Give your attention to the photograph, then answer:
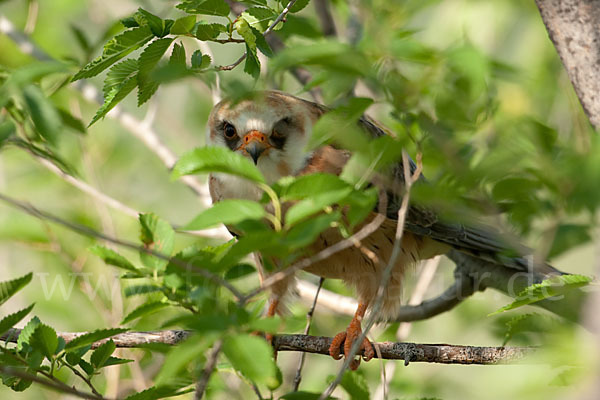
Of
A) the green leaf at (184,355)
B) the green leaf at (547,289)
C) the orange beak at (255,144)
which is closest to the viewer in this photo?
the green leaf at (184,355)

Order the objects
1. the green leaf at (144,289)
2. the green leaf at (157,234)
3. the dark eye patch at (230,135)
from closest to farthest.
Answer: the green leaf at (144,289), the green leaf at (157,234), the dark eye patch at (230,135)

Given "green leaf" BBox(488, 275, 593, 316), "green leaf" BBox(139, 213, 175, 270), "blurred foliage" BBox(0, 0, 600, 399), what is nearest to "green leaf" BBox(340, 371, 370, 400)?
"blurred foliage" BBox(0, 0, 600, 399)

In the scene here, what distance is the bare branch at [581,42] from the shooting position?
2.64 metres

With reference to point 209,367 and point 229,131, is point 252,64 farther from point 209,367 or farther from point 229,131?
point 229,131

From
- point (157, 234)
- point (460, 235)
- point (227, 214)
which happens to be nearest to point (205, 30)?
point (227, 214)

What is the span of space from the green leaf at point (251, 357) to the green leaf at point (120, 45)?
3.32 ft

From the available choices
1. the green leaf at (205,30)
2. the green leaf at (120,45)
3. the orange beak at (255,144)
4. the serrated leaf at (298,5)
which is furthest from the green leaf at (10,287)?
the orange beak at (255,144)

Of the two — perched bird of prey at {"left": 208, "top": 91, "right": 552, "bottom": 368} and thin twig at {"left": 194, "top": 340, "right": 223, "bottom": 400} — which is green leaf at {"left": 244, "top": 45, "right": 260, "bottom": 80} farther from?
perched bird of prey at {"left": 208, "top": 91, "right": 552, "bottom": 368}

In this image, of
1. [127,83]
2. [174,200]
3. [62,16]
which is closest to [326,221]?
[127,83]

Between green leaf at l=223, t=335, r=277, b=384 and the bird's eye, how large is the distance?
2.10 meters

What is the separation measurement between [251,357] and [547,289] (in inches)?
46.1

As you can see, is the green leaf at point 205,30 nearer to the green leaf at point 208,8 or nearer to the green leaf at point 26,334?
the green leaf at point 208,8

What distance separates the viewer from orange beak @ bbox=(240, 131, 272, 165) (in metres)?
3.38

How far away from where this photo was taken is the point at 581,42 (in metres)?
2.66
